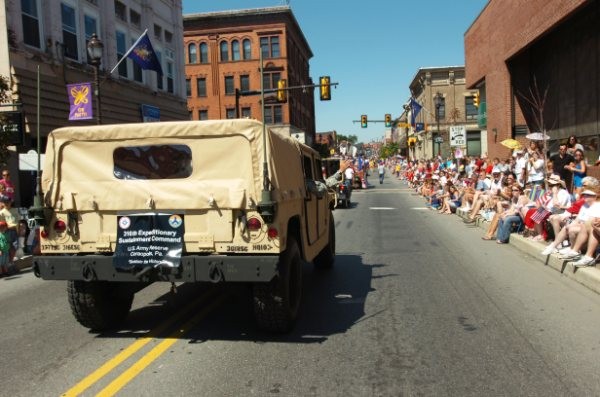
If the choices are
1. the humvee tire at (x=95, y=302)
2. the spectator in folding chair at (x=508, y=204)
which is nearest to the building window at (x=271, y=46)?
the spectator in folding chair at (x=508, y=204)

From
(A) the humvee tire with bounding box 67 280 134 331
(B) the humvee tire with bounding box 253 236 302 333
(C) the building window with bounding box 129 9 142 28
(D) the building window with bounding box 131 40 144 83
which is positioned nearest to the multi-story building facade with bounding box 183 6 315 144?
(C) the building window with bounding box 129 9 142 28

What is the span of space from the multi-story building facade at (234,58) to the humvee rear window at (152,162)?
52.7m

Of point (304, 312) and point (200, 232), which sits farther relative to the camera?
point (304, 312)

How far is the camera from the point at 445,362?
Answer: 462 cm

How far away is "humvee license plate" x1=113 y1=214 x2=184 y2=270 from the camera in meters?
5.06

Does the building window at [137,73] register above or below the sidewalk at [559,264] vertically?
above

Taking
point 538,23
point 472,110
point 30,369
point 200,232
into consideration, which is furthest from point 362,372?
point 472,110

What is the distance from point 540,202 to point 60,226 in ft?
30.2

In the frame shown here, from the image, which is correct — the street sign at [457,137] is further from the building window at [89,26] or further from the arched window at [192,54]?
the arched window at [192,54]

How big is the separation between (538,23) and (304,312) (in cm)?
1746

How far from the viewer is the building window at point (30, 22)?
18266 millimetres

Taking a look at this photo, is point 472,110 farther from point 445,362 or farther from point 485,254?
point 445,362

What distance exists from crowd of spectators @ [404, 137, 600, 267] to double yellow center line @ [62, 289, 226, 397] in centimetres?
555

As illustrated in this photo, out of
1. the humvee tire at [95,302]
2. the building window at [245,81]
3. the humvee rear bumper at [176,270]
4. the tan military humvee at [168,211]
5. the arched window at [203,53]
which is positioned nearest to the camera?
the humvee rear bumper at [176,270]
